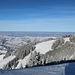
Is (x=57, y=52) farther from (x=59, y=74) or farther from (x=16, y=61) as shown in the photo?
(x=59, y=74)

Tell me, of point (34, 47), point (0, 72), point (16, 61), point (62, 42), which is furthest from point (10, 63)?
point (0, 72)

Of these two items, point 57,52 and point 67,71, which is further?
point 57,52

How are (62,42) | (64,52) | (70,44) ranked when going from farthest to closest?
(62,42)
(70,44)
(64,52)

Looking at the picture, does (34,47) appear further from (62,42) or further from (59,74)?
(59,74)

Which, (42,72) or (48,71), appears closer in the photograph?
(42,72)

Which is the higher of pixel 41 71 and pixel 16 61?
pixel 41 71

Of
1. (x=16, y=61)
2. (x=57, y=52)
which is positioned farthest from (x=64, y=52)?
(x=16, y=61)

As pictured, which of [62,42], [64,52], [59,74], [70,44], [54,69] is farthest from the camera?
[62,42]

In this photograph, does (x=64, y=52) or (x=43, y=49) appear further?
(x=43, y=49)

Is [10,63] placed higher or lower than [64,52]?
lower
